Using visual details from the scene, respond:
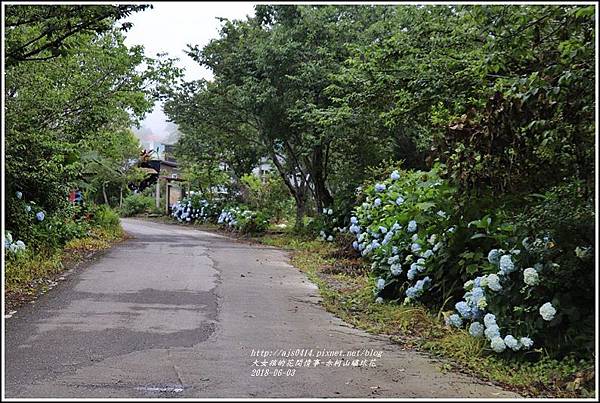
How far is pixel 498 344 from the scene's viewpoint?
15.2 ft

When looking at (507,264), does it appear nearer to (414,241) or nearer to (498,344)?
(498,344)

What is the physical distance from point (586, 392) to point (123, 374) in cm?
300

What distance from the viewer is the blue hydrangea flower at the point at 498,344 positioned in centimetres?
462

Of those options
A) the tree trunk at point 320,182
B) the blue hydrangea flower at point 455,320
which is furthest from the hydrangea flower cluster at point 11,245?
the tree trunk at point 320,182

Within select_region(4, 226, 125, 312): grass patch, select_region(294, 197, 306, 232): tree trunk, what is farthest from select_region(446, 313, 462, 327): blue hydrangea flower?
select_region(294, 197, 306, 232): tree trunk

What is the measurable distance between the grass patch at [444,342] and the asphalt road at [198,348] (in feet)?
0.69

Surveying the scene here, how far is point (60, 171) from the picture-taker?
9516 millimetres

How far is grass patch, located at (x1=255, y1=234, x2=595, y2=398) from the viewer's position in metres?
4.14

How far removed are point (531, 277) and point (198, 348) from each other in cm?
265

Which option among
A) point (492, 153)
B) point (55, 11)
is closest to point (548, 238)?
point (492, 153)

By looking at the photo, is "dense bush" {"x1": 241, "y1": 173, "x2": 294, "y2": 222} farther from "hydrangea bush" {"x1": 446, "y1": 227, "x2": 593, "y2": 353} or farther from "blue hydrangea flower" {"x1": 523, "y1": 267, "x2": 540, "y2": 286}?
"blue hydrangea flower" {"x1": 523, "y1": 267, "x2": 540, "y2": 286}

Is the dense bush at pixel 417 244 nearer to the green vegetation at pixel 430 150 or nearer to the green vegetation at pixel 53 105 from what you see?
the green vegetation at pixel 430 150

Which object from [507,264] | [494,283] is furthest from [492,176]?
[494,283]

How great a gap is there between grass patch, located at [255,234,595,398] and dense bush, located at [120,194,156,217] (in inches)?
957
